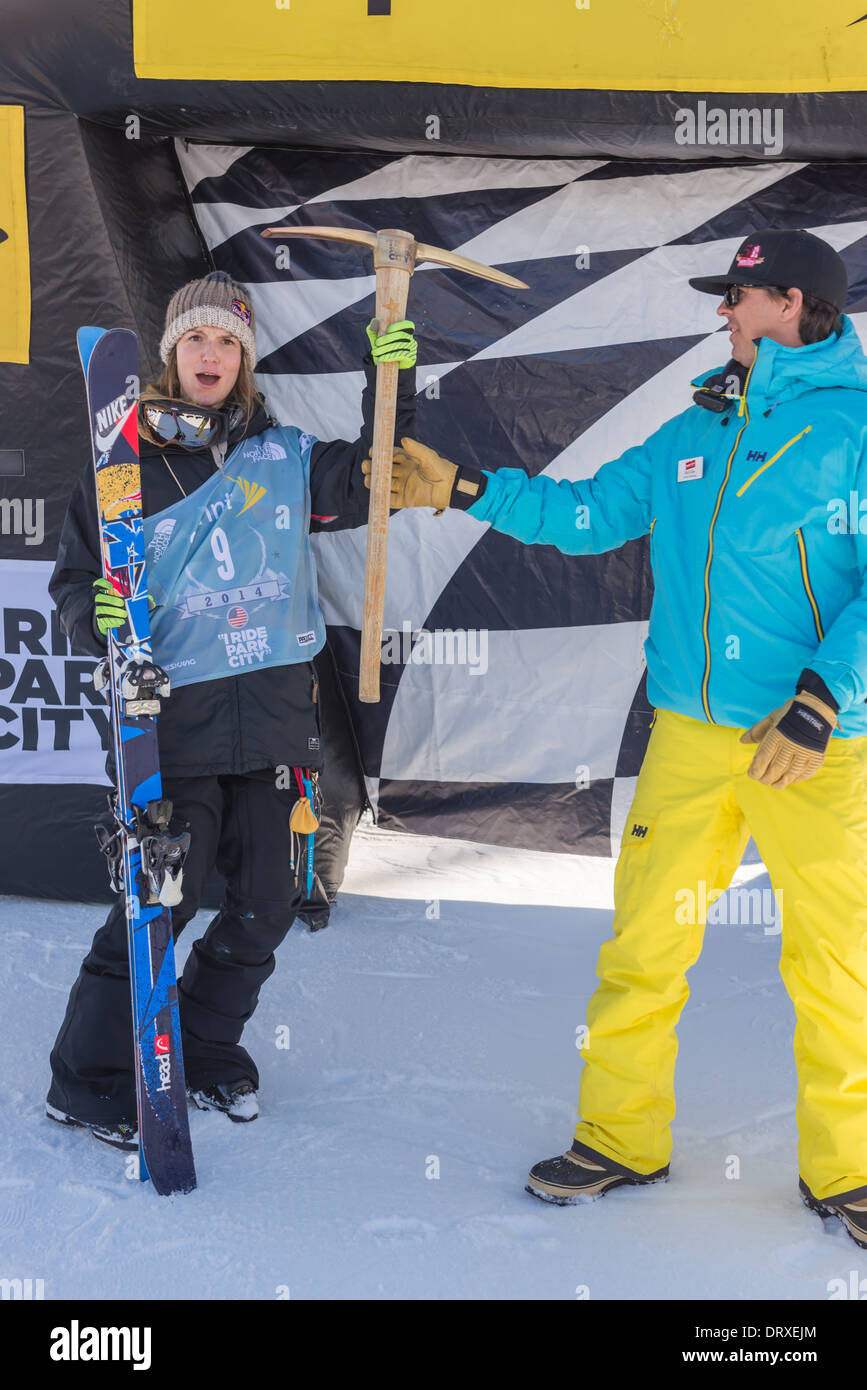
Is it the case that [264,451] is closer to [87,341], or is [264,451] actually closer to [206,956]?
[87,341]

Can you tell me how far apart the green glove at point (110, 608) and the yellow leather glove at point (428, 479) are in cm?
47

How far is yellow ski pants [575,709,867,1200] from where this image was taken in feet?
6.09

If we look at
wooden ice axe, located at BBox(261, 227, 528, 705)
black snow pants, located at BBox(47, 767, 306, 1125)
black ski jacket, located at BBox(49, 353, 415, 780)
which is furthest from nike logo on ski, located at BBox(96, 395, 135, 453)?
black snow pants, located at BBox(47, 767, 306, 1125)

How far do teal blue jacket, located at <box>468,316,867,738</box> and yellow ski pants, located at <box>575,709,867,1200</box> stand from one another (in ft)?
0.32

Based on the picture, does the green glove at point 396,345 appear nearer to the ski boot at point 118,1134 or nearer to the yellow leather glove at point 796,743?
the yellow leather glove at point 796,743

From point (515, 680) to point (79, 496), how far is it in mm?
1626

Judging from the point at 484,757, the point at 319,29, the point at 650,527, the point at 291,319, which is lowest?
the point at 484,757

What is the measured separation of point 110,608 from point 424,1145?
43.1 inches

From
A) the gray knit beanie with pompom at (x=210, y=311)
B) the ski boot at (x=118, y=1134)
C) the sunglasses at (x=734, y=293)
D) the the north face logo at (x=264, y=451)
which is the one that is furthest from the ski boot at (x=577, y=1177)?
the gray knit beanie with pompom at (x=210, y=311)

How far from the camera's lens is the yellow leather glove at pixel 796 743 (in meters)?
1.78

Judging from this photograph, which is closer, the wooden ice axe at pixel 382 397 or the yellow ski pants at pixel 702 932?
the yellow ski pants at pixel 702 932

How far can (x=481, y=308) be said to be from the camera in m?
3.28
